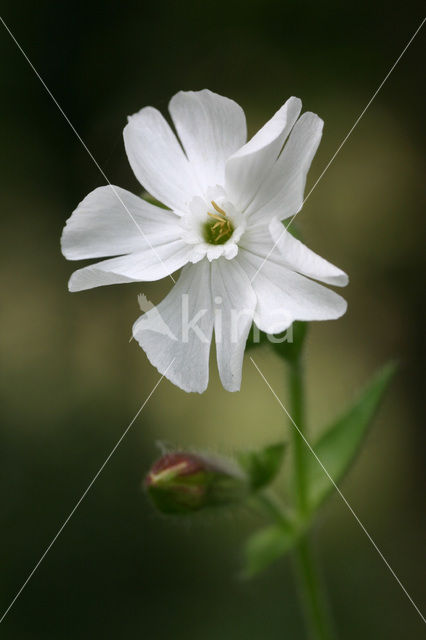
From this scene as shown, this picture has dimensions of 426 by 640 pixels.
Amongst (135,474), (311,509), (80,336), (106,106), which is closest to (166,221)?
(311,509)

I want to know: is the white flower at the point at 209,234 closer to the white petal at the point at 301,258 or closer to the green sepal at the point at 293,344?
the white petal at the point at 301,258

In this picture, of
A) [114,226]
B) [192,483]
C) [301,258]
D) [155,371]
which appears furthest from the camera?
[155,371]

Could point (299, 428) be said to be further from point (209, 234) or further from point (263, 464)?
point (209, 234)

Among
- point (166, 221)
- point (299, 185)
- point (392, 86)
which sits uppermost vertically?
point (392, 86)

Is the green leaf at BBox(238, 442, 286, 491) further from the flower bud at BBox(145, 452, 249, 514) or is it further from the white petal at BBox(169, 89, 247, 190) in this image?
A: the white petal at BBox(169, 89, 247, 190)

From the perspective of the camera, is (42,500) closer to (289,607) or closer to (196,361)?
(289,607)

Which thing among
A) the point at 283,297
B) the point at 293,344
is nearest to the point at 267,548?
the point at 293,344
